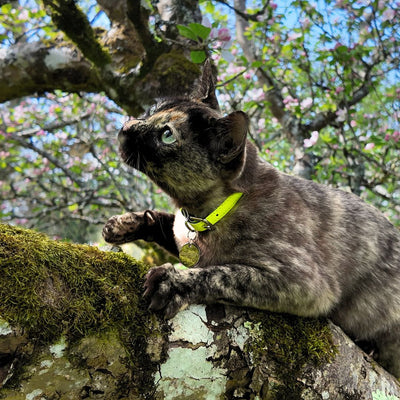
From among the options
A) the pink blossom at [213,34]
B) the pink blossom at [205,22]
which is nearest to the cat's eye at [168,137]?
the pink blossom at [213,34]

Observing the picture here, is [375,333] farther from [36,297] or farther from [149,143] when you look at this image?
[36,297]

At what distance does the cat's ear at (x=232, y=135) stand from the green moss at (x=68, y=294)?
1.01 meters

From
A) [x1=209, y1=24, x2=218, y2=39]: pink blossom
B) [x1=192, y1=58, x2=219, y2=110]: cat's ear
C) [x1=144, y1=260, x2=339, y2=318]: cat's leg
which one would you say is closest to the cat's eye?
[x1=192, y1=58, x2=219, y2=110]: cat's ear

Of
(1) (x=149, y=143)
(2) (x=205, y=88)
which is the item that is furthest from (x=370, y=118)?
(1) (x=149, y=143)

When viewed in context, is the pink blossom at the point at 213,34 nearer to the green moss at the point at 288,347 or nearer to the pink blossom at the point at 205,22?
the pink blossom at the point at 205,22

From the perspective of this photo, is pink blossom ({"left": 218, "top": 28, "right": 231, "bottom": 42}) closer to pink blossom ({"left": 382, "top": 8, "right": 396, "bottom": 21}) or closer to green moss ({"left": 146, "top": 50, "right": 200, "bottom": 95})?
green moss ({"left": 146, "top": 50, "right": 200, "bottom": 95})

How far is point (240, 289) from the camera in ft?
6.57

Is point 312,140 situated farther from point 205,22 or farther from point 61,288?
point 61,288

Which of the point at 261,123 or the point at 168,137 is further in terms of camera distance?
the point at 261,123

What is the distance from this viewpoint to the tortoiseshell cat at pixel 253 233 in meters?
2.11

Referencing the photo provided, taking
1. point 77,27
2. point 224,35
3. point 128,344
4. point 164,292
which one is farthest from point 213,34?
point 128,344

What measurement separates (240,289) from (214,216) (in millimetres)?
586

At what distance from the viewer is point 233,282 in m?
2.03

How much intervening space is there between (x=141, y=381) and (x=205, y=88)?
2.24 m
